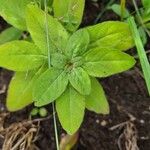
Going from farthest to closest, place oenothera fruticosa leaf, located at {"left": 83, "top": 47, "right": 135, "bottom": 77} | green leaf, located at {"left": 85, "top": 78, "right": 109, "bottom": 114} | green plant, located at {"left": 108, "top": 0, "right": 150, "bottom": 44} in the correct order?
green plant, located at {"left": 108, "top": 0, "right": 150, "bottom": 44}, green leaf, located at {"left": 85, "top": 78, "right": 109, "bottom": 114}, oenothera fruticosa leaf, located at {"left": 83, "top": 47, "right": 135, "bottom": 77}

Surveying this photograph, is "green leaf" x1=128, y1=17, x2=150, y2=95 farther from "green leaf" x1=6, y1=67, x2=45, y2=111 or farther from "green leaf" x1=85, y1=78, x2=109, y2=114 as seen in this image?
"green leaf" x1=6, y1=67, x2=45, y2=111

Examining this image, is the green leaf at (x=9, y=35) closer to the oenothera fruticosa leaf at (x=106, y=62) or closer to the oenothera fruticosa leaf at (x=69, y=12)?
the oenothera fruticosa leaf at (x=69, y=12)

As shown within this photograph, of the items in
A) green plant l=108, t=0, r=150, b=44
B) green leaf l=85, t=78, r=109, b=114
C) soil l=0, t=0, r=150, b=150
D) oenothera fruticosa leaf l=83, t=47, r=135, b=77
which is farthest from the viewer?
soil l=0, t=0, r=150, b=150

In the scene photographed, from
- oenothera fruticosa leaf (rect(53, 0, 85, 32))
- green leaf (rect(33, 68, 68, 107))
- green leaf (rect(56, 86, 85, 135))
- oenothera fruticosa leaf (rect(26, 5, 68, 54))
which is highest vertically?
oenothera fruticosa leaf (rect(53, 0, 85, 32))

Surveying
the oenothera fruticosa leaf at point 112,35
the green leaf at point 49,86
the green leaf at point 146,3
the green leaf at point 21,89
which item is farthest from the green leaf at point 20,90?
the green leaf at point 146,3

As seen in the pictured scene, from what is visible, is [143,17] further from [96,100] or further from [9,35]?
[9,35]

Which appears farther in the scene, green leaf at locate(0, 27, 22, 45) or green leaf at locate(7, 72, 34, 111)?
green leaf at locate(0, 27, 22, 45)

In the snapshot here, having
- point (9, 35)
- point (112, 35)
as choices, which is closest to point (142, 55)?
point (112, 35)

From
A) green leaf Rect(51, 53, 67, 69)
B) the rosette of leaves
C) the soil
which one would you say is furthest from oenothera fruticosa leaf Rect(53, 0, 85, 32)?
the soil
